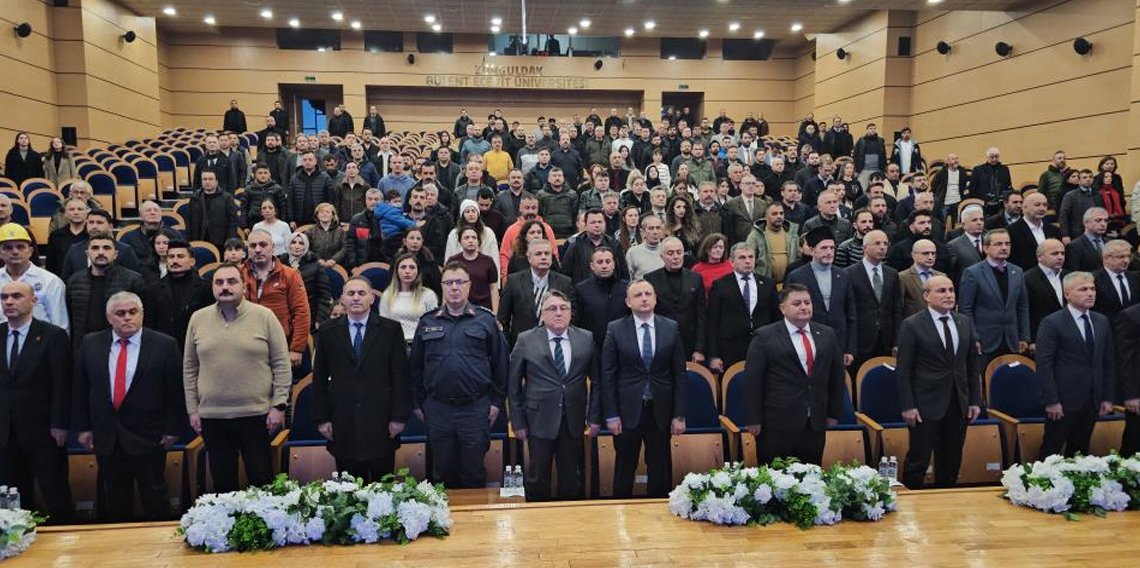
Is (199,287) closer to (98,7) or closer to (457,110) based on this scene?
(98,7)

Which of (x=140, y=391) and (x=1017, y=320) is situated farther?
(x=1017, y=320)

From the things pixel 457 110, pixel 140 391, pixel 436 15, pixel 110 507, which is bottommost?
pixel 110 507

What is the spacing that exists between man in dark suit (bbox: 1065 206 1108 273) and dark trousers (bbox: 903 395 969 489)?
241 cm

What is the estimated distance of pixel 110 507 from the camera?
367 centimetres

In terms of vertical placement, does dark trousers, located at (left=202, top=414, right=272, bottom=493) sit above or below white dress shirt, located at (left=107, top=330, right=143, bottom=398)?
below

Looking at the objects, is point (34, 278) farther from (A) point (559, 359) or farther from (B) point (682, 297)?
(B) point (682, 297)

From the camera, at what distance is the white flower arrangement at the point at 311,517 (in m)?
2.71

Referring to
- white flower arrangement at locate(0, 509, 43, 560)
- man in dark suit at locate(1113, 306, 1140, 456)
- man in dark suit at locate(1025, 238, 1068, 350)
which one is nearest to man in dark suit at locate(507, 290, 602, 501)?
white flower arrangement at locate(0, 509, 43, 560)

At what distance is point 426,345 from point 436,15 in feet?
42.4

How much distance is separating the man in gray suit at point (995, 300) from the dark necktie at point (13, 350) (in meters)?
5.10

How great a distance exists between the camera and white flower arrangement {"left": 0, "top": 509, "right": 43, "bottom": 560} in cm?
264

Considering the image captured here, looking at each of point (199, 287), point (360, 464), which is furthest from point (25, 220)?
point (360, 464)

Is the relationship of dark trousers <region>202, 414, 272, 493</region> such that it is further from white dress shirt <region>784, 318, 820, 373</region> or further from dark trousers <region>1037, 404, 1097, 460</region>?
dark trousers <region>1037, 404, 1097, 460</region>

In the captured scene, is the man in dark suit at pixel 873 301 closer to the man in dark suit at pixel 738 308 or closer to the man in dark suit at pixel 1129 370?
the man in dark suit at pixel 738 308
